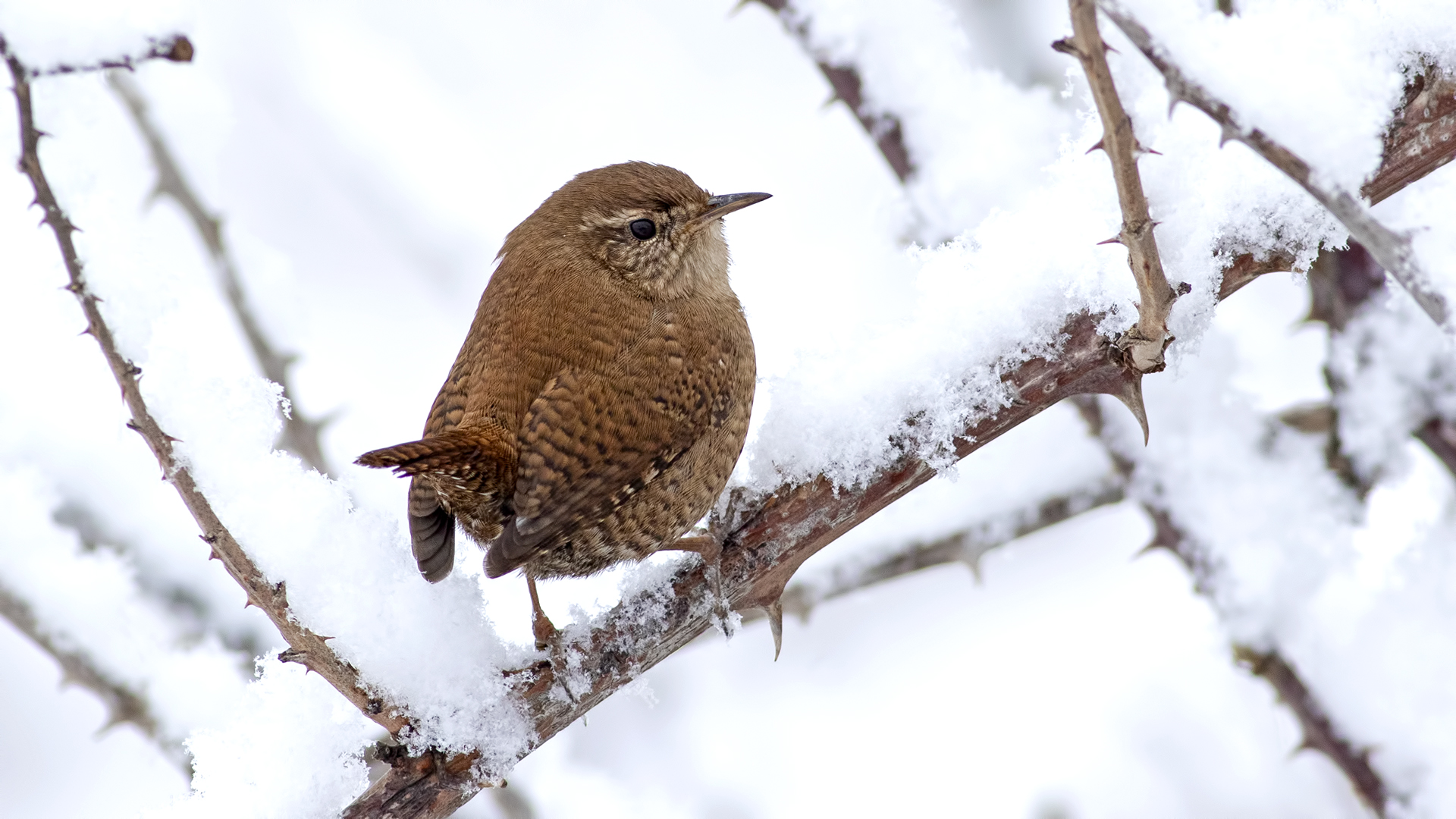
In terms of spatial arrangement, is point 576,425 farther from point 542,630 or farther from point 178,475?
point 178,475


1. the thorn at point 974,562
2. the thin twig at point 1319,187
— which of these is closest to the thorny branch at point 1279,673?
the thorn at point 974,562

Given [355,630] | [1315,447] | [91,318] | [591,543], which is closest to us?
[91,318]

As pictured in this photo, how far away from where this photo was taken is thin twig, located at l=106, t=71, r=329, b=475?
279 centimetres

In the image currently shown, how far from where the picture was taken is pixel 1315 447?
2672 mm

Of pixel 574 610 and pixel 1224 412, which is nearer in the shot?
pixel 574 610

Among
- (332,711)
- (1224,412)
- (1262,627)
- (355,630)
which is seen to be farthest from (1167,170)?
(332,711)

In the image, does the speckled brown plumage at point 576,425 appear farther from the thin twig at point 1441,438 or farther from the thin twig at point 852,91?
the thin twig at point 1441,438

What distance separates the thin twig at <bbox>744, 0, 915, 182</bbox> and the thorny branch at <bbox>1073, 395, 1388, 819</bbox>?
727 millimetres

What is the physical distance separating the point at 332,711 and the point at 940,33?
80.0 inches

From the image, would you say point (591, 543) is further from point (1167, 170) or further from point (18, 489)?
point (18, 489)

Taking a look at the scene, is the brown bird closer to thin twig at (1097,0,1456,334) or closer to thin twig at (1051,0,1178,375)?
thin twig at (1051,0,1178,375)

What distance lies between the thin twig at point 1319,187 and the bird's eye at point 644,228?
1721 millimetres

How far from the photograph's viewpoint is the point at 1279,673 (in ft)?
8.26

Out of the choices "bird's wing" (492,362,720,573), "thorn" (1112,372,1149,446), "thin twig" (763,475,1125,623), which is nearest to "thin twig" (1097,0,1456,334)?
"thorn" (1112,372,1149,446)
